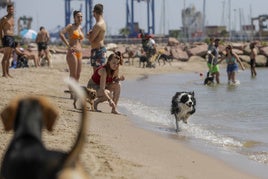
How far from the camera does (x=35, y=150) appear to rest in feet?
9.21

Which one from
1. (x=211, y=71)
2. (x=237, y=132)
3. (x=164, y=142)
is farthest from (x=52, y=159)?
(x=211, y=71)

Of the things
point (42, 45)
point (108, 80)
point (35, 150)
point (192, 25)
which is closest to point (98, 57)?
point (108, 80)

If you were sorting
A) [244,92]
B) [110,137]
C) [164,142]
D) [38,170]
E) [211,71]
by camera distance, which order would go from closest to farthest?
[38,170] < [110,137] < [164,142] < [244,92] < [211,71]

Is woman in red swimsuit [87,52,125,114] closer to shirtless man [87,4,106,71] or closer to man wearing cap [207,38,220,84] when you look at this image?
shirtless man [87,4,106,71]

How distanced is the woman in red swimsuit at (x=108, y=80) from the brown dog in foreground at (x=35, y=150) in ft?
19.4

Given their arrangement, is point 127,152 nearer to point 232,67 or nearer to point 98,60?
point 98,60

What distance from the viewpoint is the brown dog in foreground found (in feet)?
9.00

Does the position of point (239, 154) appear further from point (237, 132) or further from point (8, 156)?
point (8, 156)

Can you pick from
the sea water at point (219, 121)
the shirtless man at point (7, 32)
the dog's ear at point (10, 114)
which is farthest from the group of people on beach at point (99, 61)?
the dog's ear at point (10, 114)

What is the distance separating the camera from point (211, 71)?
1842 cm

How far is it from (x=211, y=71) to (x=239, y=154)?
37.9ft

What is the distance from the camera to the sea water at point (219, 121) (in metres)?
7.05

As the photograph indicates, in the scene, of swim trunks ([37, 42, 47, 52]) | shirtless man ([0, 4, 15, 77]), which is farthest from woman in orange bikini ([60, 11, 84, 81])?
swim trunks ([37, 42, 47, 52])

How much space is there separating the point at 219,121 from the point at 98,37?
8.04ft
